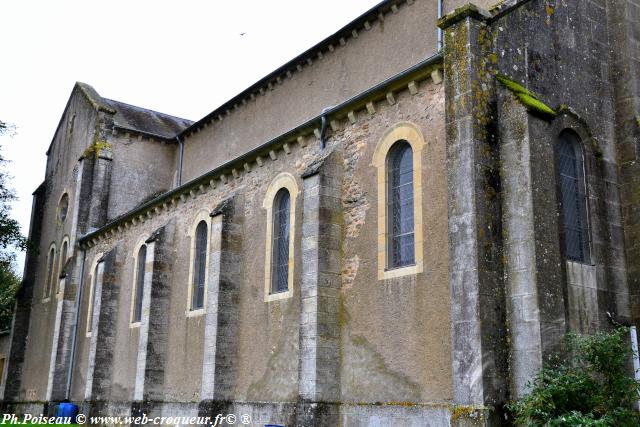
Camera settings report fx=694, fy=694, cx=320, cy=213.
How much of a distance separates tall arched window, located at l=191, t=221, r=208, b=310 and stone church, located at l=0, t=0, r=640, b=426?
0.05 meters

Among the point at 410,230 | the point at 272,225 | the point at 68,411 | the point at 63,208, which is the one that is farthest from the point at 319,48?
the point at 63,208

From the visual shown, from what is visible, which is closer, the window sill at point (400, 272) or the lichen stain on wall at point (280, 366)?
the window sill at point (400, 272)

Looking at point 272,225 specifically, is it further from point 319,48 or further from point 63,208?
point 63,208

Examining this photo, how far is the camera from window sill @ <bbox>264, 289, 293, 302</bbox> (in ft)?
49.9

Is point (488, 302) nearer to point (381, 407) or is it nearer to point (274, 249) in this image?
point (381, 407)

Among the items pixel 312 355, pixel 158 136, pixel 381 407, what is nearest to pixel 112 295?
pixel 158 136

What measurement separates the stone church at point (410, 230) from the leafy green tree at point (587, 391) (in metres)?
0.43

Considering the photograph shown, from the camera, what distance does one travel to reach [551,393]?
30.5 feet

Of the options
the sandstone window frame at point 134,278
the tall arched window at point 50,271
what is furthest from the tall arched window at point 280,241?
the tall arched window at point 50,271

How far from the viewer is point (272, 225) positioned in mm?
16359

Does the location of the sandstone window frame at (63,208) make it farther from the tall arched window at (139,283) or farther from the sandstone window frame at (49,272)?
the tall arched window at (139,283)

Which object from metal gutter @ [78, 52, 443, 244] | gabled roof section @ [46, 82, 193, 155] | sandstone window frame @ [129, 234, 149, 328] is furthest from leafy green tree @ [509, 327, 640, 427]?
gabled roof section @ [46, 82, 193, 155]

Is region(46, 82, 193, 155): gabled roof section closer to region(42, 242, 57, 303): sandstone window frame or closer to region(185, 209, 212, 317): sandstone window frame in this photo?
region(42, 242, 57, 303): sandstone window frame

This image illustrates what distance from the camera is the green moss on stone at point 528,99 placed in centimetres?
1089
